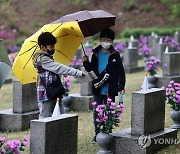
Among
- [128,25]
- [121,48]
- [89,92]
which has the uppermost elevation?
[128,25]

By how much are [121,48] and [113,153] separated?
40.3ft

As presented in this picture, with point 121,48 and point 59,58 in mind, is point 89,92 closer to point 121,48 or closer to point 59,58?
point 59,58

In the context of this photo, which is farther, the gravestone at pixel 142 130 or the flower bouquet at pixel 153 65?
the flower bouquet at pixel 153 65

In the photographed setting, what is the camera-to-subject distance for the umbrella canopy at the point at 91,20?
26.0 feet

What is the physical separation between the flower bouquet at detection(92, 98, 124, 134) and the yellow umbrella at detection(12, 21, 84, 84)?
120cm

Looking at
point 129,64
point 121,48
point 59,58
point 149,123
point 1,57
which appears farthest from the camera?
point 121,48

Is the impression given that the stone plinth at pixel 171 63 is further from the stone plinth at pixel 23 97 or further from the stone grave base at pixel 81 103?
the stone plinth at pixel 23 97

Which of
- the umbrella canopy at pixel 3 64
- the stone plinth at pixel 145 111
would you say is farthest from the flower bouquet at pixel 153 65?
the umbrella canopy at pixel 3 64

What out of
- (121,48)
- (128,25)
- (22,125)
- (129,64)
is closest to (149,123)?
(22,125)

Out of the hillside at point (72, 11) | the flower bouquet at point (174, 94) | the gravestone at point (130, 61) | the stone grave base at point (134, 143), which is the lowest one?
the stone grave base at point (134, 143)

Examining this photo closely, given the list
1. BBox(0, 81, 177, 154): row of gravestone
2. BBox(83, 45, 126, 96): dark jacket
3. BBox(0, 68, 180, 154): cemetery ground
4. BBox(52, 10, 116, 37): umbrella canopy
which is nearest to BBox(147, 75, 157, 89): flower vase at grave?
BBox(0, 68, 180, 154): cemetery ground

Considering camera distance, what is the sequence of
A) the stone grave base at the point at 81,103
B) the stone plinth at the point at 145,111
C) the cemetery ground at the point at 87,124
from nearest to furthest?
the stone plinth at the point at 145,111, the cemetery ground at the point at 87,124, the stone grave base at the point at 81,103

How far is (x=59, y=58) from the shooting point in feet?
27.0

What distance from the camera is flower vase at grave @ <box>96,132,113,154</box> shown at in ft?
23.9
